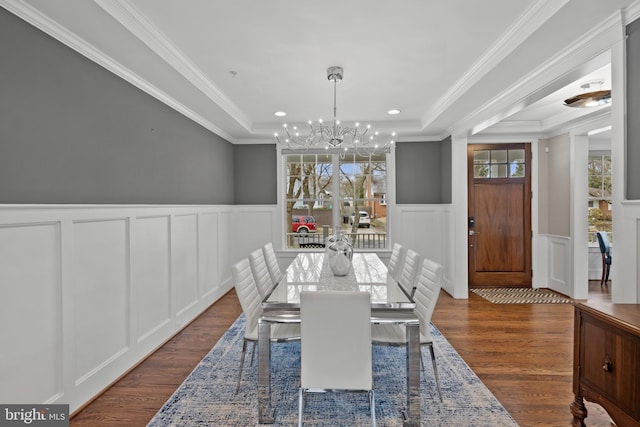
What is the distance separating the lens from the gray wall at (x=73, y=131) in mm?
1771

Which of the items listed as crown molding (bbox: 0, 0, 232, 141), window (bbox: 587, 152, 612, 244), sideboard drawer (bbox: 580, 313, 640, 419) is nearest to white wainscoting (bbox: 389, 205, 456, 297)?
window (bbox: 587, 152, 612, 244)

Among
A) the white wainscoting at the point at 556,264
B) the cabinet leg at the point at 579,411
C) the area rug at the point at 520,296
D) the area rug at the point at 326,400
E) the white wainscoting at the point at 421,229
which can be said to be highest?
the white wainscoting at the point at 421,229

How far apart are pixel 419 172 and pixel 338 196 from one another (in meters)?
1.43

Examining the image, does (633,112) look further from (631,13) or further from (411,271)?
(411,271)

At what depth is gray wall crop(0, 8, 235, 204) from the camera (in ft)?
5.81

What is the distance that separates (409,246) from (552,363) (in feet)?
9.10

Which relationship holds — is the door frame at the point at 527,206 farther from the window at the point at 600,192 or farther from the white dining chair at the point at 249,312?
the white dining chair at the point at 249,312

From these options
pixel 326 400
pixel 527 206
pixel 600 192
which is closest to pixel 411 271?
pixel 326 400

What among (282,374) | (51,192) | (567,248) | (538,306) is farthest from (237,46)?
(567,248)

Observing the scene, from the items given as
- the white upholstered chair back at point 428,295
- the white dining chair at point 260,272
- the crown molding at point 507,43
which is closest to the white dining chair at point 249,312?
the white dining chair at point 260,272

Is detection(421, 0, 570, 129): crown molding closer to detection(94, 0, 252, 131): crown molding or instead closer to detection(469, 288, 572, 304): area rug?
detection(94, 0, 252, 131): crown molding

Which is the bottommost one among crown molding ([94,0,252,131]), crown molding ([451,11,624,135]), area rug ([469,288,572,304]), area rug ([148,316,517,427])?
area rug ([148,316,517,427])

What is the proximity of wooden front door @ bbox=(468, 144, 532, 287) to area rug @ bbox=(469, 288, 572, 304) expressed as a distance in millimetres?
176

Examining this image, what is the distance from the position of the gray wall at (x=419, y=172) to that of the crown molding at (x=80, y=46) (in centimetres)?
352
